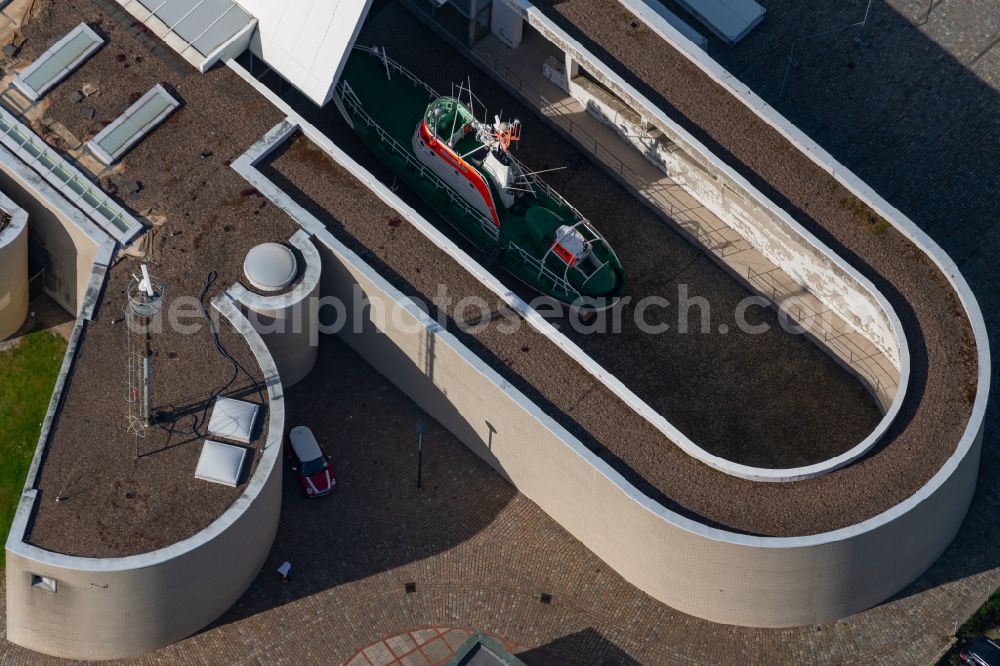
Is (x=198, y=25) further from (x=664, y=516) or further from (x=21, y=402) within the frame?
(x=664, y=516)

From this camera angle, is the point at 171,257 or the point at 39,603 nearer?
the point at 39,603

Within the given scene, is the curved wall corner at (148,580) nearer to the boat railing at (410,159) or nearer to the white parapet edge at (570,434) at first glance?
the white parapet edge at (570,434)

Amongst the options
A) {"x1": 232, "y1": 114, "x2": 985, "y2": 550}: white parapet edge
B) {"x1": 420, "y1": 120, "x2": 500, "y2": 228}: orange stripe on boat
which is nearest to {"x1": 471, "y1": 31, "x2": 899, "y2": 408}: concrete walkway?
{"x1": 420, "y1": 120, "x2": 500, "y2": 228}: orange stripe on boat

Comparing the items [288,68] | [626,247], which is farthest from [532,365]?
[288,68]

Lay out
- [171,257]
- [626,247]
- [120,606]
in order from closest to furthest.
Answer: [120,606], [171,257], [626,247]

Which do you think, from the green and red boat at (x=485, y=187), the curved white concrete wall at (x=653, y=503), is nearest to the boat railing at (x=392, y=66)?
the green and red boat at (x=485, y=187)

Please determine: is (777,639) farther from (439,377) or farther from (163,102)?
(163,102)

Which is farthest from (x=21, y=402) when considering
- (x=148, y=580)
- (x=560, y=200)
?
(x=560, y=200)
